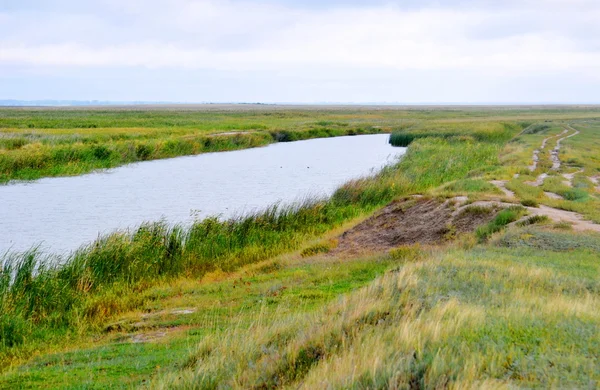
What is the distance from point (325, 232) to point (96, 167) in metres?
26.3

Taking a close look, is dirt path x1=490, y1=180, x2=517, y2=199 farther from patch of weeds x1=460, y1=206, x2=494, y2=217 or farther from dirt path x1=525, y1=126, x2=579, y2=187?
patch of weeds x1=460, y1=206, x2=494, y2=217

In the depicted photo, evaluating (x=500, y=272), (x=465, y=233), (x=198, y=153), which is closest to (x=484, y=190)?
(x=465, y=233)

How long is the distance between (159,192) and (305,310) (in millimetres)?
23221

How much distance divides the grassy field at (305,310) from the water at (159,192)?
484 centimetres

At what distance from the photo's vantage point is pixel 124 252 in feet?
51.8

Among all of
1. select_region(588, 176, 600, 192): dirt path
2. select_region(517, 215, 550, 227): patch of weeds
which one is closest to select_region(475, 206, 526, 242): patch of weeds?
select_region(517, 215, 550, 227): patch of weeds

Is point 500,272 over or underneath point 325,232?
over

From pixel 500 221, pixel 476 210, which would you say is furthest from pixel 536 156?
pixel 500 221

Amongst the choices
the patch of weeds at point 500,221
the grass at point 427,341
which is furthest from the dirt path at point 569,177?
the grass at point 427,341

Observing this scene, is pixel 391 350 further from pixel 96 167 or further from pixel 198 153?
pixel 198 153

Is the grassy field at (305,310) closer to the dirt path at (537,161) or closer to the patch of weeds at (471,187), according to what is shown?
the patch of weeds at (471,187)

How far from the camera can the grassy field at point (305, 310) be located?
5.83 metres

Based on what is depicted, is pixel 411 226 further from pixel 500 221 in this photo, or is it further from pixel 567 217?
pixel 567 217

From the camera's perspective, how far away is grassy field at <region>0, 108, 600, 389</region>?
583 centimetres
